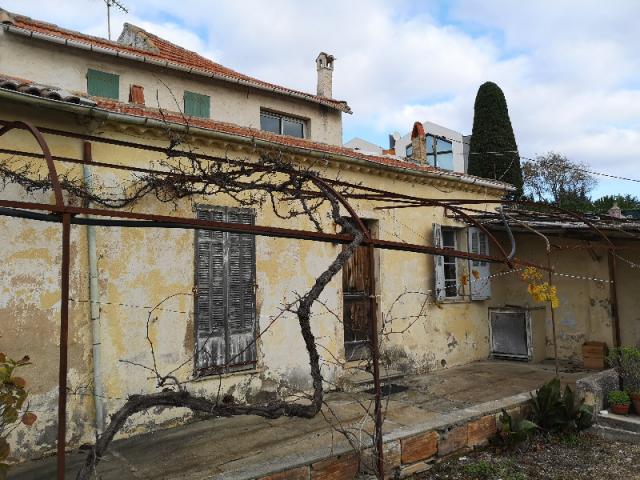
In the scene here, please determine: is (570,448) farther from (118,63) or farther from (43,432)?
(118,63)

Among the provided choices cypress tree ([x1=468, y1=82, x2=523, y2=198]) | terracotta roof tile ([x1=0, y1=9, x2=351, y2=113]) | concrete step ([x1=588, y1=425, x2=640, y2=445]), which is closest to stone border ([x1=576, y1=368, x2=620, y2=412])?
concrete step ([x1=588, y1=425, x2=640, y2=445])

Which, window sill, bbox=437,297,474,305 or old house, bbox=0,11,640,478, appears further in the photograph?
window sill, bbox=437,297,474,305

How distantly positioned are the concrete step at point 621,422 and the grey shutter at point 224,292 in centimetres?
450

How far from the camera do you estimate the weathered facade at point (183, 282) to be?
4770 millimetres

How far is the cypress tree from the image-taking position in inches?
749

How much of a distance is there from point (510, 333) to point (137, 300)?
24.2 ft

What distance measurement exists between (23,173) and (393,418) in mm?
4707

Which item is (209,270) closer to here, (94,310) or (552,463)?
(94,310)

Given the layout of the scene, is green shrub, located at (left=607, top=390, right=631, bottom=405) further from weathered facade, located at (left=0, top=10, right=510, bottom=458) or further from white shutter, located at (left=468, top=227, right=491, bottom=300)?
white shutter, located at (left=468, top=227, right=491, bottom=300)

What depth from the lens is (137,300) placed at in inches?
214

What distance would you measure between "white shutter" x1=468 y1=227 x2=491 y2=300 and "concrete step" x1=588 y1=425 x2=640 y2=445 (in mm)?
3557

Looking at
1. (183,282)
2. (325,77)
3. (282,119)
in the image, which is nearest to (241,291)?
(183,282)

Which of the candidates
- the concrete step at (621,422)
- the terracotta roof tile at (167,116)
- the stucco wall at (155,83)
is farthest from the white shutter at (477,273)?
the stucco wall at (155,83)

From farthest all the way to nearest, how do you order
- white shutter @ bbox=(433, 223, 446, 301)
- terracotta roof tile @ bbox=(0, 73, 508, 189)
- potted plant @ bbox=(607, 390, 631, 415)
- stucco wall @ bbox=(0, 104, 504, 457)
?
white shutter @ bbox=(433, 223, 446, 301), potted plant @ bbox=(607, 390, 631, 415), stucco wall @ bbox=(0, 104, 504, 457), terracotta roof tile @ bbox=(0, 73, 508, 189)
